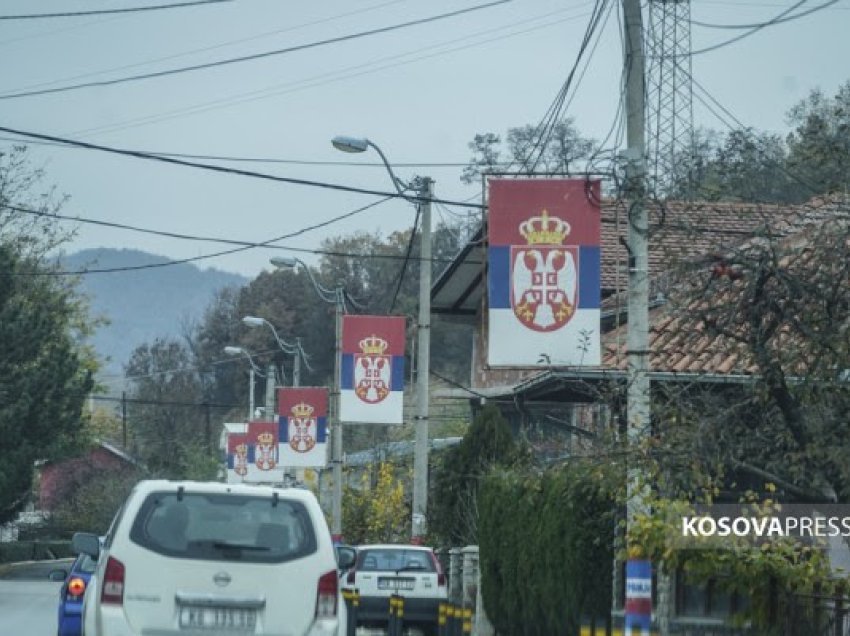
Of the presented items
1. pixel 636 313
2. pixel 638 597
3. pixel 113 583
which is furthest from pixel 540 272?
pixel 113 583

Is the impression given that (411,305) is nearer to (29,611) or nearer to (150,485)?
(29,611)

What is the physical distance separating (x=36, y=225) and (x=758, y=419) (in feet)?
188

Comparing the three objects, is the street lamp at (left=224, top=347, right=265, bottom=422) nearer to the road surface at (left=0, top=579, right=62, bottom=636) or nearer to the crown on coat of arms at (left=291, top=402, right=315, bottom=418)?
the road surface at (left=0, top=579, right=62, bottom=636)

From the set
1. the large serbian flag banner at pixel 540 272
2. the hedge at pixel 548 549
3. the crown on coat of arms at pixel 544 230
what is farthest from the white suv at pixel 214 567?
the crown on coat of arms at pixel 544 230

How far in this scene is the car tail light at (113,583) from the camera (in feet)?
45.5

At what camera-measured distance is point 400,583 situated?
2923 centimetres

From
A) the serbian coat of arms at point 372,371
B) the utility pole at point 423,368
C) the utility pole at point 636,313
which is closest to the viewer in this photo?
the utility pole at point 636,313

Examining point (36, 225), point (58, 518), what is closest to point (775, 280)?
point (36, 225)

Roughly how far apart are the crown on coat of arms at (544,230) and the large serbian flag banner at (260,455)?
109 ft

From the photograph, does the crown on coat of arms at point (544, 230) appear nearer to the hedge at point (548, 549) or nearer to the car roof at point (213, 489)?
the hedge at point (548, 549)

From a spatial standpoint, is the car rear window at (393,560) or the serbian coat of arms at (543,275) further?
the car rear window at (393,560)

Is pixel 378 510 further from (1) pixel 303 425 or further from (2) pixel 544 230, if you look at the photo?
(2) pixel 544 230

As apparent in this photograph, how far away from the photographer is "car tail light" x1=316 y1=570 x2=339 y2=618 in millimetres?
14352

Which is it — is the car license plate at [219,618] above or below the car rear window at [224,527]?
below
